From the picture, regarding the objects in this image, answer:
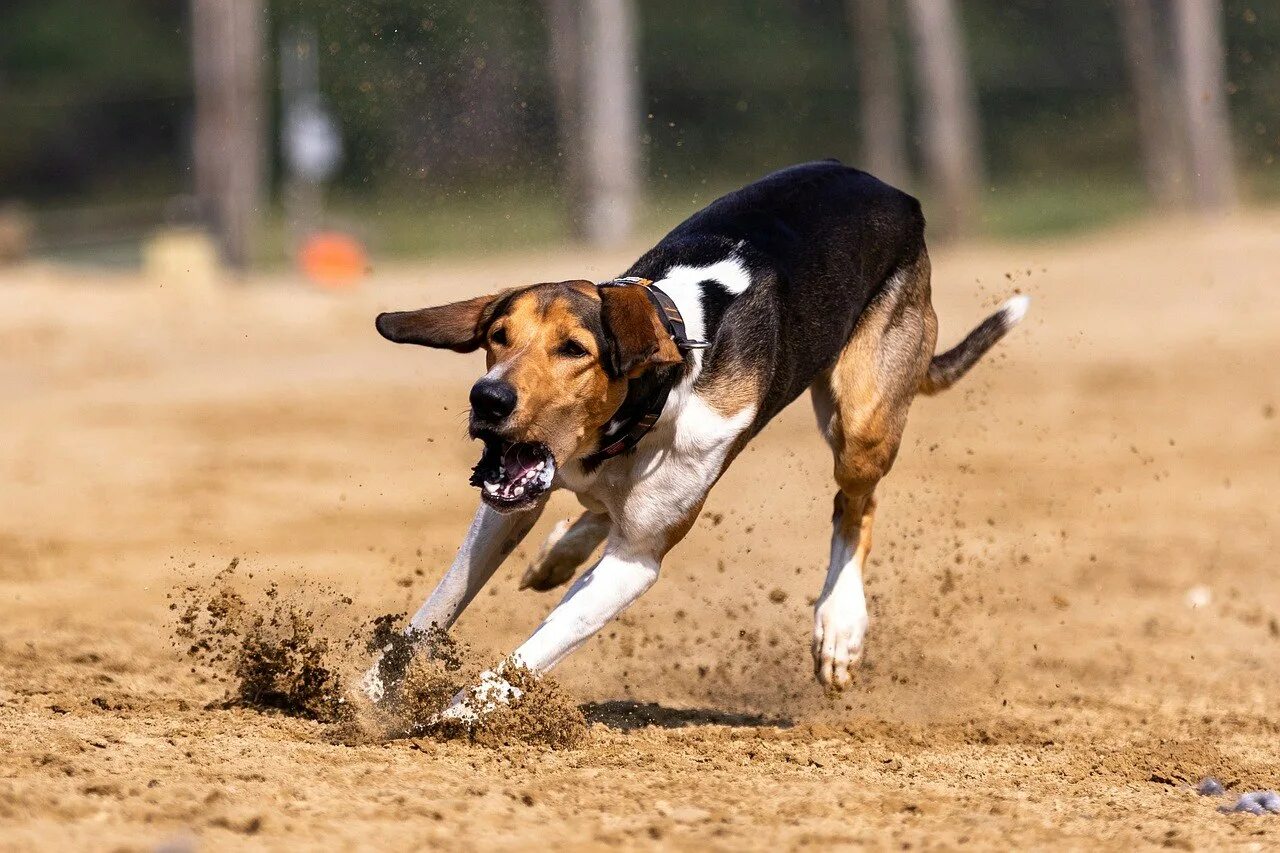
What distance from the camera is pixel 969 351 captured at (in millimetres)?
7020

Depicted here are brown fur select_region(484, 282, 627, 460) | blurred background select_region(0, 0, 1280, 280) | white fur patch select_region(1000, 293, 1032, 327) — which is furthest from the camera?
blurred background select_region(0, 0, 1280, 280)

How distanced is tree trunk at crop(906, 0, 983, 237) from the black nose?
19058 mm

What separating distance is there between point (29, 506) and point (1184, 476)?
639 cm

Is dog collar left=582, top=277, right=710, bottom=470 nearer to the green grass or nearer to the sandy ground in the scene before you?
the sandy ground

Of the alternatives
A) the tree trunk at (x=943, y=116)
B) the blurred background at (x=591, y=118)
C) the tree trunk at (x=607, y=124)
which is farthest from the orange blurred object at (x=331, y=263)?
the tree trunk at (x=943, y=116)

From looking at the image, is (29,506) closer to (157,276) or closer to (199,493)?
(199,493)

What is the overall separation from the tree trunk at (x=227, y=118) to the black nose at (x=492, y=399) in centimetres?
1696

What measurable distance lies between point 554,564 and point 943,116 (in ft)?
59.6

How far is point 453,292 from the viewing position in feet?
55.3

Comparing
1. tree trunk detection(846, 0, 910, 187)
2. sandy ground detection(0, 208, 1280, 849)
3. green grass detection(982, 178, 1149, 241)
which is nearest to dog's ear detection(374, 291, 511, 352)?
sandy ground detection(0, 208, 1280, 849)

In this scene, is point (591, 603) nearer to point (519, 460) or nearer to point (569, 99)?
point (519, 460)

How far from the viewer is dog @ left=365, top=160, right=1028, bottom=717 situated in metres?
4.68

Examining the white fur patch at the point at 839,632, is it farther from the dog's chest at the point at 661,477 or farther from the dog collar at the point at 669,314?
the dog collar at the point at 669,314

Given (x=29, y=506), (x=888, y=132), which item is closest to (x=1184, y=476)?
(x=29, y=506)
